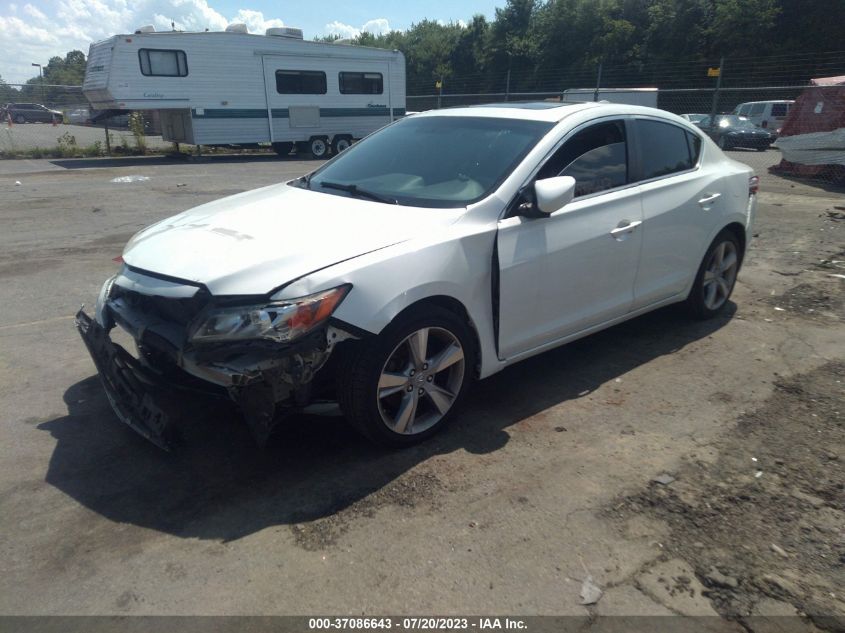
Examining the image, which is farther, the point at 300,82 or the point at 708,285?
the point at 300,82

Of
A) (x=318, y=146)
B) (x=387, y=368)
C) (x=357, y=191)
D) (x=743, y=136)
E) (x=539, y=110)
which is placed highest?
(x=539, y=110)

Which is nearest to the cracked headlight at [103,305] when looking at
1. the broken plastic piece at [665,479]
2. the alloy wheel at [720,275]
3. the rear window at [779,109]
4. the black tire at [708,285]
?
the broken plastic piece at [665,479]

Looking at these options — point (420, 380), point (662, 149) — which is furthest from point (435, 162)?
point (662, 149)

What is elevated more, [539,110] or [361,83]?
[361,83]

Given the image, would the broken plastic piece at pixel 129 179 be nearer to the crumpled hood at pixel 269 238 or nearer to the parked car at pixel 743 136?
the crumpled hood at pixel 269 238

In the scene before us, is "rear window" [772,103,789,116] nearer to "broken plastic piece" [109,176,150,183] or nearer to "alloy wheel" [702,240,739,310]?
"broken plastic piece" [109,176,150,183]

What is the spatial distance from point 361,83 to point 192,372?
68.2 ft

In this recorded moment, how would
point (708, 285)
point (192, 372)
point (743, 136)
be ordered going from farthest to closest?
point (743, 136) < point (708, 285) < point (192, 372)

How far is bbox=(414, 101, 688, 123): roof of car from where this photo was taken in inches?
158

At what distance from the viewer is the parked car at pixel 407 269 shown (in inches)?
112

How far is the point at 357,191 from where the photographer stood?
3.89m

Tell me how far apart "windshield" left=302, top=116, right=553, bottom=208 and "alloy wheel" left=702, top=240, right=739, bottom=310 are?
7.06 feet

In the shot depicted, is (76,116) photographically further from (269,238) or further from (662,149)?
(269,238)

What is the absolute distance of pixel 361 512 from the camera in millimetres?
2865
